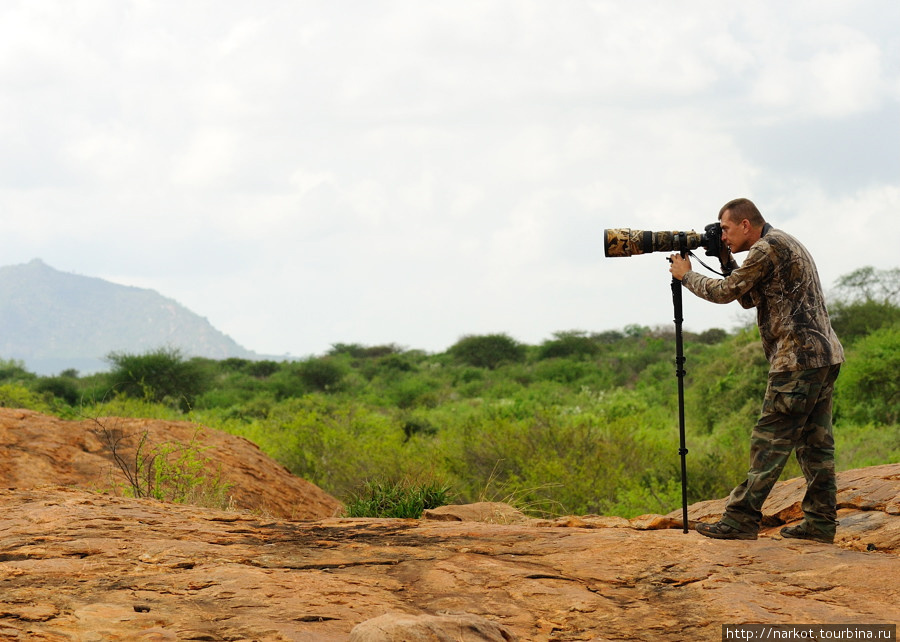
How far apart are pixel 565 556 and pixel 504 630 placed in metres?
1.72

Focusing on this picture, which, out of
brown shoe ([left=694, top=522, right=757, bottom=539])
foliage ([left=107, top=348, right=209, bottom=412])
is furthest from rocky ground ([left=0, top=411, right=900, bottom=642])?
foliage ([left=107, top=348, right=209, bottom=412])

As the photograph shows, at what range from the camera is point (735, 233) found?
5797 mm

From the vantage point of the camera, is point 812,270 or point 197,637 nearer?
point 197,637

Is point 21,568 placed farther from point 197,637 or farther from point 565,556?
point 565,556

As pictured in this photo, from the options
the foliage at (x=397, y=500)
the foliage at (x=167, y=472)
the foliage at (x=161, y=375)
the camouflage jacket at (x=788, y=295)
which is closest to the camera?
the camouflage jacket at (x=788, y=295)

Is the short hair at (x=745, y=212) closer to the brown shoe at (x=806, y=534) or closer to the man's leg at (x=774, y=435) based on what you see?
the man's leg at (x=774, y=435)

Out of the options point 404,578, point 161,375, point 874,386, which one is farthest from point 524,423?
point 161,375

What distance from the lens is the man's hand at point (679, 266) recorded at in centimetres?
592

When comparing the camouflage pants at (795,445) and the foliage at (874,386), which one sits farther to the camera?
the foliage at (874,386)

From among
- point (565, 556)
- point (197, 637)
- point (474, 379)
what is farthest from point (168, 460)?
point (474, 379)

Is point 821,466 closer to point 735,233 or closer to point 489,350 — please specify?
point 735,233

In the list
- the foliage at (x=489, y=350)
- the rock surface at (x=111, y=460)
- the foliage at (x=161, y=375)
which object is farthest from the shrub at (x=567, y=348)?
the rock surface at (x=111, y=460)

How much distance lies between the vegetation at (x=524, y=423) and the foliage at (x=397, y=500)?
0.06ft

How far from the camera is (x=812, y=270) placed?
566 cm
